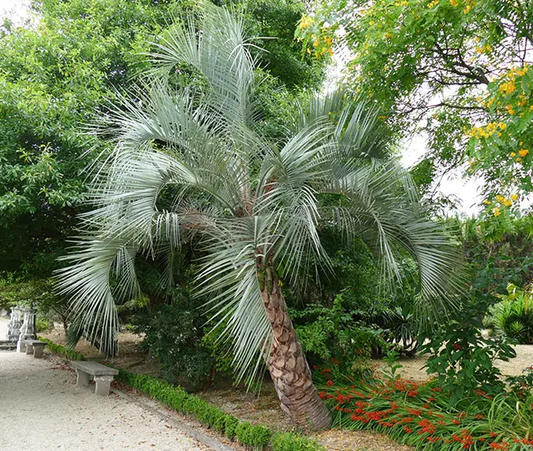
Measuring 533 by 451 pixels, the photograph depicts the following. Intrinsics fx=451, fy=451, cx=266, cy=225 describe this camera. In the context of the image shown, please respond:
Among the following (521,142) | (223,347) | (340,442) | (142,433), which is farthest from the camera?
(223,347)

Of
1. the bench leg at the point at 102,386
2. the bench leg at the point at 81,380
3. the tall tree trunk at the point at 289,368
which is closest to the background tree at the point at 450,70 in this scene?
the tall tree trunk at the point at 289,368

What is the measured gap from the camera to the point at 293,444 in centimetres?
411

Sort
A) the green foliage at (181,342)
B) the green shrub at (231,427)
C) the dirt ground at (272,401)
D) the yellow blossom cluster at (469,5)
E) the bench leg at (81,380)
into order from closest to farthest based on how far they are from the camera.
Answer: the yellow blossom cluster at (469,5), the dirt ground at (272,401), the green shrub at (231,427), the green foliage at (181,342), the bench leg at (81,380)

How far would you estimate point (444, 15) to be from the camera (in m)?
4.24

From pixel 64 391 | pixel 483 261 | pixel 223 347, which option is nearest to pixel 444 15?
pixel 483 261

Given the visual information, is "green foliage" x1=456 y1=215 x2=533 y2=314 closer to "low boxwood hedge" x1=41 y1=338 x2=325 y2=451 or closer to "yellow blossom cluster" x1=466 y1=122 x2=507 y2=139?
"yellow blossom cluster" x1=466 y1=122 x2=507 y2=139

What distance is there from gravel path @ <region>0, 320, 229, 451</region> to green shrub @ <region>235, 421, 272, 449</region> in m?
0.39

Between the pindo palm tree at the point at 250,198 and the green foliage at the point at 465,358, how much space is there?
0.45 metres

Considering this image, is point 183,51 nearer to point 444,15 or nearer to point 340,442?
point 444,15

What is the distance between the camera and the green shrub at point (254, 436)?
4.52 m

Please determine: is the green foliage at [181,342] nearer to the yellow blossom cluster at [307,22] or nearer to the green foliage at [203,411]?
the green foliage at [203,411]

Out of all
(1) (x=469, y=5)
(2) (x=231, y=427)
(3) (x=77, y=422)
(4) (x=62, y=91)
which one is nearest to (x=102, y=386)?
(3) (x=77, y=422)

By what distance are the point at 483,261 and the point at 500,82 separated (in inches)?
89.1

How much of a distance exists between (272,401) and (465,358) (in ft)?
9.94
